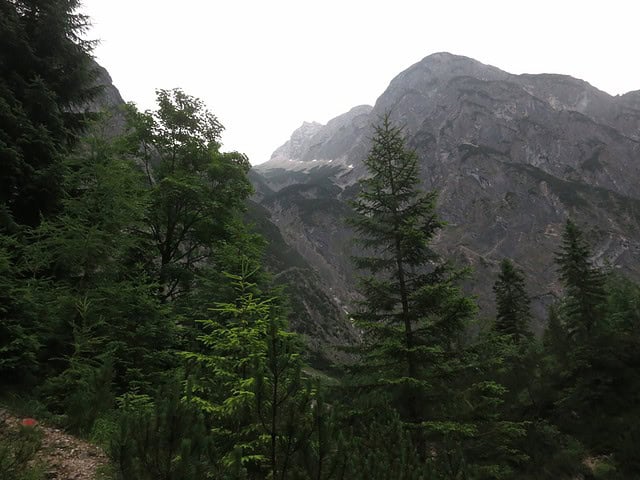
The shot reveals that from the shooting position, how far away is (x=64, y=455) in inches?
237

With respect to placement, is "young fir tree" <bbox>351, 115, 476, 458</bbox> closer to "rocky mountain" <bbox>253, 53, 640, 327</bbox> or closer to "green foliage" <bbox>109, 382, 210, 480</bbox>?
"green foliage" <bbox>109, 382, 210, 480</bbox>

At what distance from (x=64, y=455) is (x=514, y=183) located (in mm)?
144407

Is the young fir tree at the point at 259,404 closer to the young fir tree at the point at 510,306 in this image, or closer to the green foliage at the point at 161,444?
the green foliage at the point at 161,444

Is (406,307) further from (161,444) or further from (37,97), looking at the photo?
(37,97)

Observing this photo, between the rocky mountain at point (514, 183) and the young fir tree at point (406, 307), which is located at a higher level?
the rocky mountain at point (514, 183)

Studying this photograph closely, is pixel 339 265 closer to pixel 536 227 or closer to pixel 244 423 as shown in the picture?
pixel 536 227

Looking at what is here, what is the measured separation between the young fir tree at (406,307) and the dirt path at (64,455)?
5.99 metres

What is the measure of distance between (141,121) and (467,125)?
157232mm

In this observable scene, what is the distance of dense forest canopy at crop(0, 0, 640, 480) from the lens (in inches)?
162

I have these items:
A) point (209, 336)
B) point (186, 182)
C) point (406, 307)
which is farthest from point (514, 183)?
point (209, 336)

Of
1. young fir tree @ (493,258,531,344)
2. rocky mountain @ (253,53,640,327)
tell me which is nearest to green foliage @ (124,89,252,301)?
young fir tree @ (493,258,531,344)

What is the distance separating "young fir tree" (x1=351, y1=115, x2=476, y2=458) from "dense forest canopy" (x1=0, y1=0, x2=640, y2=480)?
0.06m

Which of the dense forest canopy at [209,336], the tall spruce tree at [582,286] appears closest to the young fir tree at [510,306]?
the tall spruce tree at [582,286]

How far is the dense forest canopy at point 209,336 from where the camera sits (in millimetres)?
4109
